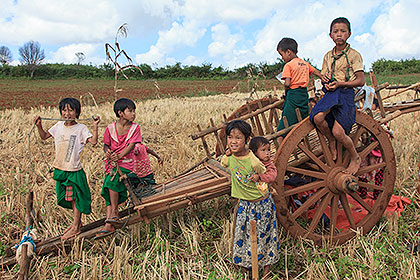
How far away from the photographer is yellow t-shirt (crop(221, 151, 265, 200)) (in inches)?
99.2

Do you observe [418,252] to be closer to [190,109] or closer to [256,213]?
[256,213]

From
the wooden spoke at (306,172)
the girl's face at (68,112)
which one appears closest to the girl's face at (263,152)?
the wooden spoke at (306,172)

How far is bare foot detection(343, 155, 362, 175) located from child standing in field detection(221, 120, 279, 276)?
85 centimetres

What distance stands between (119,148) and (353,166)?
2.26m

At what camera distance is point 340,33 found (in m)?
2.87

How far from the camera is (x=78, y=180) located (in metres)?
3.08

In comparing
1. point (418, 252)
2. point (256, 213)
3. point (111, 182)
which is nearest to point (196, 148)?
point (111, 182)

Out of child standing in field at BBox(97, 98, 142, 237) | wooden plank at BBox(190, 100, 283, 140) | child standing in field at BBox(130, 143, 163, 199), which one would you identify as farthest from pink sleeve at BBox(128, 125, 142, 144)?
wooden plank at BBox(190, 100, 283, 140)

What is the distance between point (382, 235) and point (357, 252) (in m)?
0.56

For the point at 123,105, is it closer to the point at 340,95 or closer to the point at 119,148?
the point at 119,148

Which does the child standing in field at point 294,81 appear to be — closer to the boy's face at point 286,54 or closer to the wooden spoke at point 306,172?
→ the boy's face at point 286,54

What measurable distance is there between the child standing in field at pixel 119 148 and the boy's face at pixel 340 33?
2.00 m

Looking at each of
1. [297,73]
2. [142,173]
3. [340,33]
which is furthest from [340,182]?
[142,173]

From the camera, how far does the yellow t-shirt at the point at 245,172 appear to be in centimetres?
252
